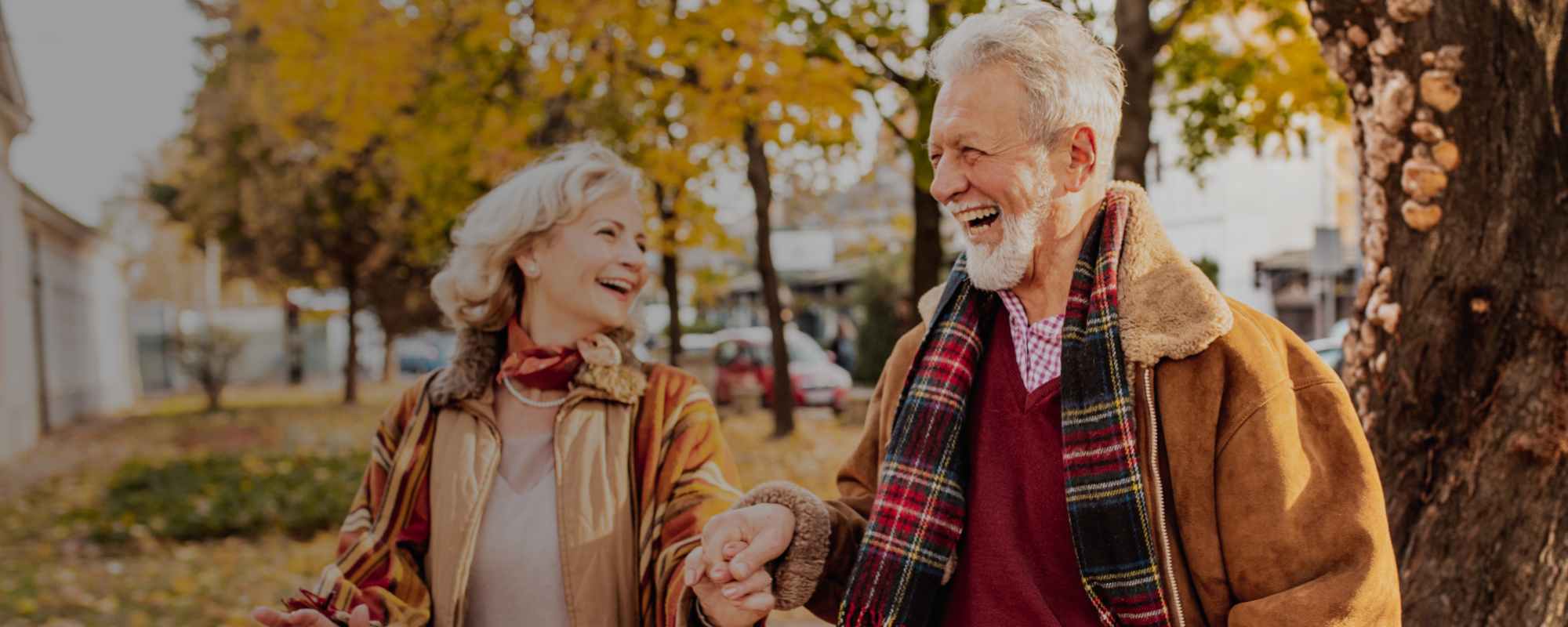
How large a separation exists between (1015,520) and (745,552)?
481 millimetres

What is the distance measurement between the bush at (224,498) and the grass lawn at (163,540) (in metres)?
0.15

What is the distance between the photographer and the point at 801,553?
215 centimetres

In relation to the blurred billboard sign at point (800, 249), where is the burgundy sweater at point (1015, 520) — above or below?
below

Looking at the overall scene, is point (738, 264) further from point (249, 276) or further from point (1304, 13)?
point (1304, 13)

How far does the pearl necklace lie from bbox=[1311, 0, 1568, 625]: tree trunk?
86.8 inches

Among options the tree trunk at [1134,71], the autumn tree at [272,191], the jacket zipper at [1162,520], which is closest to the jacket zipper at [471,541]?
the jacket zipper at [1162,520]

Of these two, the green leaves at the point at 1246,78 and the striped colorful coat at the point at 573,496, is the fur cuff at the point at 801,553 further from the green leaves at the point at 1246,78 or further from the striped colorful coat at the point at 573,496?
the green leaves at the point at 1246,78

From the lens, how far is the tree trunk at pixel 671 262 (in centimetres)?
1589

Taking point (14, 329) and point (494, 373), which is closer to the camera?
point (494, 373)

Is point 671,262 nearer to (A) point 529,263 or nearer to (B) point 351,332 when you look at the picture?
(B) point 351,332

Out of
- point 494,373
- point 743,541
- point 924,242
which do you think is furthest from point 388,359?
point 743,541

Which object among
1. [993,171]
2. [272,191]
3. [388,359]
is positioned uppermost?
[272,191]

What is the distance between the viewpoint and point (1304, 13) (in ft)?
23.2

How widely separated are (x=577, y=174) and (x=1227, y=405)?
5.51 ft
